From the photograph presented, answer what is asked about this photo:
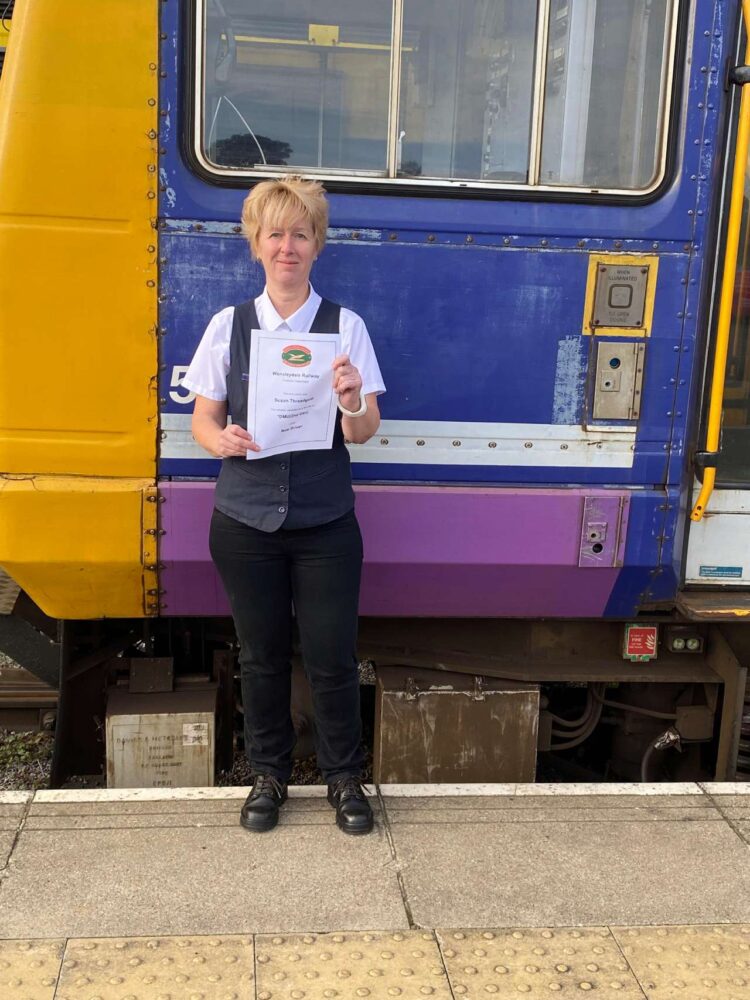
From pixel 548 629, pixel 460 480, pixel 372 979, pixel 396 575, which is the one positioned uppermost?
pixel 460 480

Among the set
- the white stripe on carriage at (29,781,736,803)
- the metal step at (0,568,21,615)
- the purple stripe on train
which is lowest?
the white stripe on carriage at (29,781,736,803)

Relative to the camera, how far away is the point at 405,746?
3.60m

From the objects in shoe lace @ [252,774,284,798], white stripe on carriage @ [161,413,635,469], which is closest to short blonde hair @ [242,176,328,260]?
white stripe on carriage @ [161,413,635,469]

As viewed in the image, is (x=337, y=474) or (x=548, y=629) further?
(x=548, y=629)

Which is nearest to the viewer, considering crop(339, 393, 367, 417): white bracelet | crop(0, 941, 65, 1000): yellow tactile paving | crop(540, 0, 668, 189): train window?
crop(0, 941, 65, 1000): yellow tactile paving

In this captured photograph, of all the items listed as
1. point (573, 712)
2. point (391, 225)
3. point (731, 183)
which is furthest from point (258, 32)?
point (573, 712)

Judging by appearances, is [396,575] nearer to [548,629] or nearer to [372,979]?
[548,629]

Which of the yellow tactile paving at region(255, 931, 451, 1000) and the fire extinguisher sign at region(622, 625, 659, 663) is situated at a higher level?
the fire extinguisher sign at region(622, 625, 659, 663)

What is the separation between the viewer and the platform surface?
2408 millimetres

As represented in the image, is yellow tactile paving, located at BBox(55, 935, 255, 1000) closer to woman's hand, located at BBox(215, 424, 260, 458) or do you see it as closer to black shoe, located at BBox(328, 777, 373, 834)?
black shoe, located at BBox(328, 777, 373, 834)

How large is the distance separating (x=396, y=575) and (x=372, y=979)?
4.29ft

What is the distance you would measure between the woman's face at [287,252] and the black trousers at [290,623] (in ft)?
2.33

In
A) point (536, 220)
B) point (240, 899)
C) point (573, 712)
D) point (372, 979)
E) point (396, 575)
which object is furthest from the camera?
point (573, 712)

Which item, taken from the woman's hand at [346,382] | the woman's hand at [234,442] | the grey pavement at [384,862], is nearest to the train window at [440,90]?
the woman's hand at [346,382]
